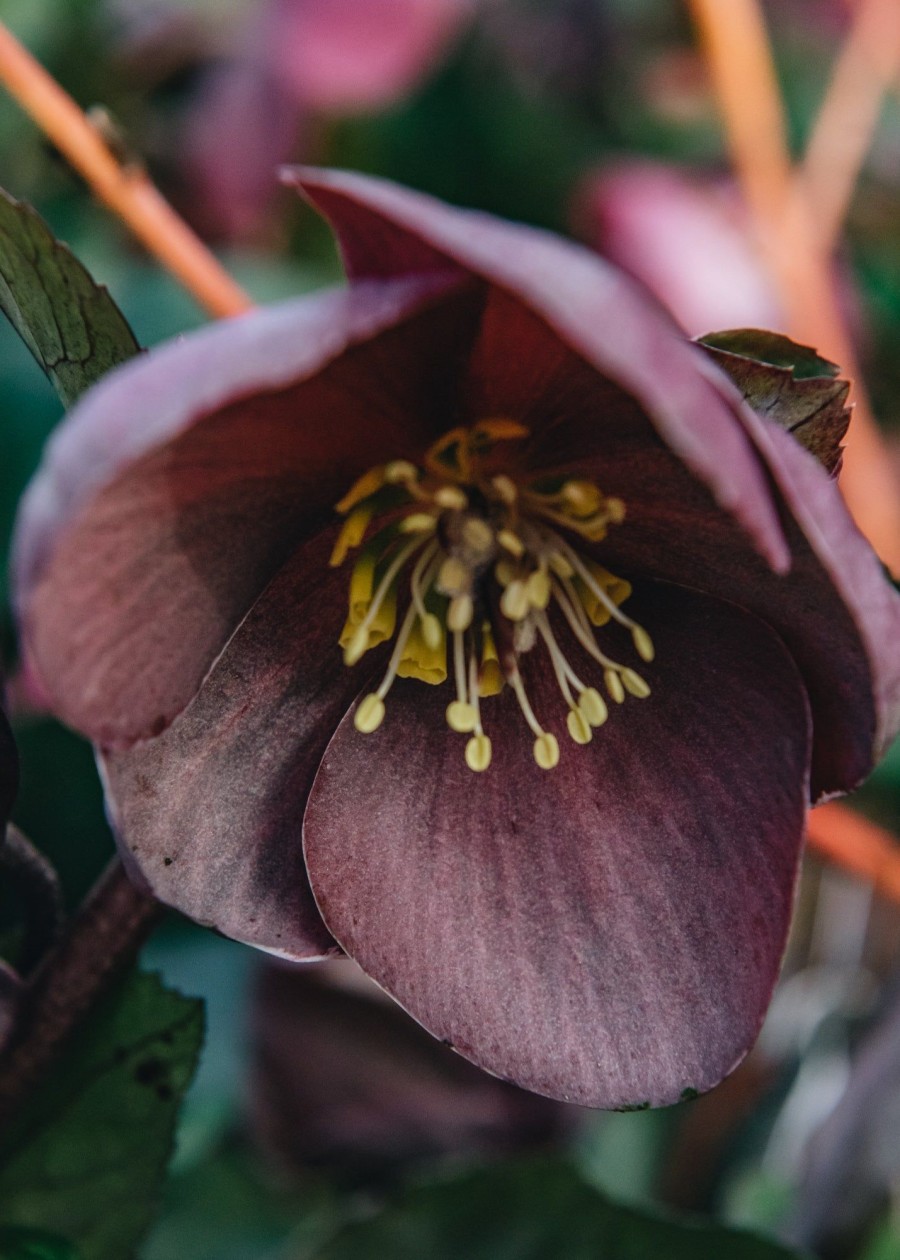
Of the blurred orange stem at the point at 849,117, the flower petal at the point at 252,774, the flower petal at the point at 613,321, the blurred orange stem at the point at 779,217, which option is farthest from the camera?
the blurred orange stem at the point at 849,117

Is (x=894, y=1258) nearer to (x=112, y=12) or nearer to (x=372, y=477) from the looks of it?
(x=372, y=477)

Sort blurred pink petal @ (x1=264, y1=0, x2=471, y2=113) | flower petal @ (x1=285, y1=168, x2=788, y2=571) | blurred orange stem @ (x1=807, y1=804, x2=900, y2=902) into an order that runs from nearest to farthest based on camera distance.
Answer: flower petal @ (x1=285, y1=168, x2=788, y2=571)
blurred orange stem @ (x1=807, y1=804, x2=900, y2=902)
blurred pink petal @ (x1=264, y1=0, x2=471, y2=113)

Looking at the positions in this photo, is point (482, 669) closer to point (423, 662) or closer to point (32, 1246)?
point (423, 662)

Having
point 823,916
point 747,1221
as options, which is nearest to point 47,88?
point 747,1221

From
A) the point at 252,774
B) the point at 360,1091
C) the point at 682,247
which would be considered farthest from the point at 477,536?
the point at 682,247

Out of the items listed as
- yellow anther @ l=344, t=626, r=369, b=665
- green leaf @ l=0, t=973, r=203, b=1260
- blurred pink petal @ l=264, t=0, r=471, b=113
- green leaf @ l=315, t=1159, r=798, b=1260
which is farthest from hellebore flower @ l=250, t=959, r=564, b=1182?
blurred pink petal @ l=264, t=0, r=471, b=113

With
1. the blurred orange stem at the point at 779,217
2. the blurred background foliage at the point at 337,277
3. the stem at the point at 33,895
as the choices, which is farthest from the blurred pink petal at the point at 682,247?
the stem at the point at 33,895

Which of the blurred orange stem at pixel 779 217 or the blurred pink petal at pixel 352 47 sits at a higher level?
the blurred pink petal at pixel 352 47

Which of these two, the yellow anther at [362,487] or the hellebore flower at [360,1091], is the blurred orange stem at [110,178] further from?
the hellebore flower at [360,1091]

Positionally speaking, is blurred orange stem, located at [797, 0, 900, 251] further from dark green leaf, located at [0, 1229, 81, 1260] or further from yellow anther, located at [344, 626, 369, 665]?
dark green leaf, located at [0, 1229, 81, 1260]
